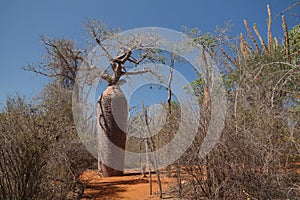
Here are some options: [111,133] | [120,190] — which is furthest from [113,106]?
[120,190]

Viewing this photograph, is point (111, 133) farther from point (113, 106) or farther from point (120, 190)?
point (120, 190)

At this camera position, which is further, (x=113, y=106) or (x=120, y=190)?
(x=113, y=106)

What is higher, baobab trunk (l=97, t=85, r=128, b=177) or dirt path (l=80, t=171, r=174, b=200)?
baobab trunk (l=97, t=85, r=128, b=177)

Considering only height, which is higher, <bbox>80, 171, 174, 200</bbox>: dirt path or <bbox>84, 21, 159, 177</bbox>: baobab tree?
<bbox>84, 21, 159, 177</bbox>: baobab tree

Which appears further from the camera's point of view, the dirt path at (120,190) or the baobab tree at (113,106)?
the baobab tree at (113,106)

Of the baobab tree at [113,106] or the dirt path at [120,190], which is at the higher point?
the baobab tree at [113,106]

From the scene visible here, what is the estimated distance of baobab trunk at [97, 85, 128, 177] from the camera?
8.91 meters

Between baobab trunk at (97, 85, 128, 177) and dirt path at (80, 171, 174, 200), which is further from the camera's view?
baobab trunk at (97, 85, 128, 177)

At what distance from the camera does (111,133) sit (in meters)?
8.97

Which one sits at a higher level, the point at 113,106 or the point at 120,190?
the point at 113,106

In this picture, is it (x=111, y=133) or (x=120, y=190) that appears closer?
(x=120, y=190)

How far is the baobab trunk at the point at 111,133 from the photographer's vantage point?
29.2 feet

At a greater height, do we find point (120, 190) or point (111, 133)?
point (111, 133)

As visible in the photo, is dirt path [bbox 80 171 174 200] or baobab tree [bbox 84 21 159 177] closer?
dirt path [bbox 80 171 174 200]
